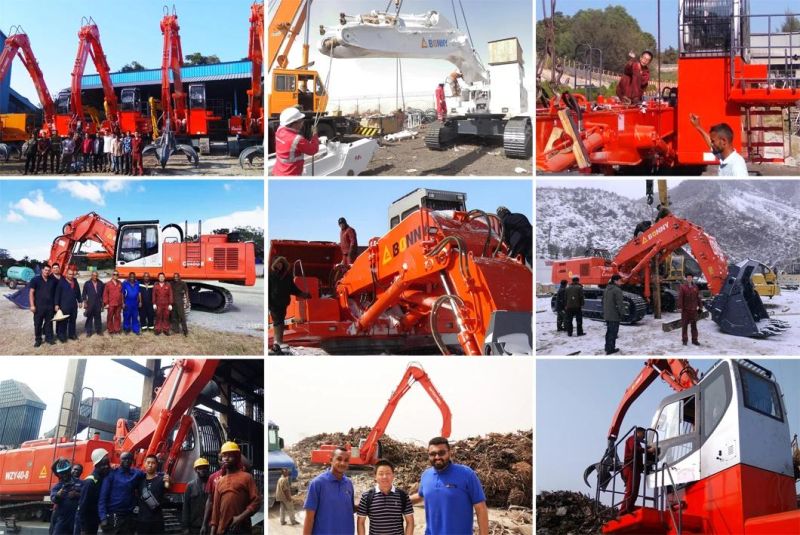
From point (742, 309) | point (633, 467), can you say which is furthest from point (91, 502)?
point (742, 309)

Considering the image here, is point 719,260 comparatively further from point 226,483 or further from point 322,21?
point 226,483

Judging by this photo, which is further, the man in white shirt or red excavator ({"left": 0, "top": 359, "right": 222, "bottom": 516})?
red excavator ({"left": 0, "top": 359, "right": 222, "bottom": 516})

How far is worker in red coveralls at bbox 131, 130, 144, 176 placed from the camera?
650 cm

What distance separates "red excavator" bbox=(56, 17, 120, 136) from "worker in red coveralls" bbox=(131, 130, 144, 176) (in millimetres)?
176

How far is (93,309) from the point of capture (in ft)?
20.7

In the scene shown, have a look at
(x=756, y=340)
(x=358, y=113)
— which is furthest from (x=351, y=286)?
(x=756, y=340)

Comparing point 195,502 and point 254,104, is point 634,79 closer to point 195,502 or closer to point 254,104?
point 254,104

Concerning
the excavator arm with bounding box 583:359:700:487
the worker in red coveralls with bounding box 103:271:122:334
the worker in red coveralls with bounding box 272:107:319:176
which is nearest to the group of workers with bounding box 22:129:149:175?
the worker in red coveralls with bounding box 103:271:122:334

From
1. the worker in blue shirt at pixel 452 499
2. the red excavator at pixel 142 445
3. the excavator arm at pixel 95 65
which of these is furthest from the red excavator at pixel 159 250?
the worker in blue shirt at pixel 452 499

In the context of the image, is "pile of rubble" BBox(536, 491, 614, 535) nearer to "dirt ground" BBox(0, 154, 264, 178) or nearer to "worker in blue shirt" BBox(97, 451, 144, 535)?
"worker in blue shirt" BBox(97, 451, 144, 535)

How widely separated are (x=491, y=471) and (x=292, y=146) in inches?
109

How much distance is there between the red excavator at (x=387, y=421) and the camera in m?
6.14

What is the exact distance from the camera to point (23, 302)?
6.29 metres

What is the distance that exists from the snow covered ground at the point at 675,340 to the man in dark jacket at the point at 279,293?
1849mm
